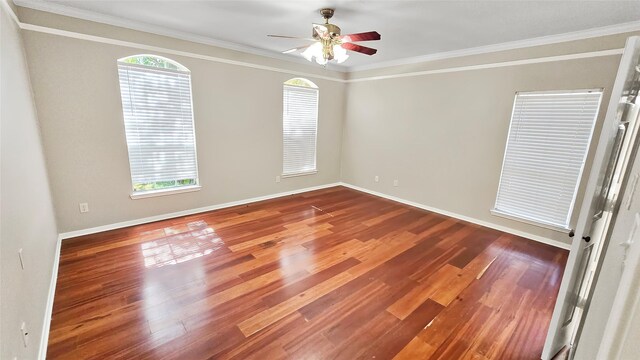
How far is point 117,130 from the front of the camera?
3.28 meters

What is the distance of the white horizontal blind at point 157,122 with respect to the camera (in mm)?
3328

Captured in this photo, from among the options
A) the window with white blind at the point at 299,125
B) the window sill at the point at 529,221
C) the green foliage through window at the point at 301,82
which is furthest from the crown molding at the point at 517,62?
the window sill at the point at 529,221

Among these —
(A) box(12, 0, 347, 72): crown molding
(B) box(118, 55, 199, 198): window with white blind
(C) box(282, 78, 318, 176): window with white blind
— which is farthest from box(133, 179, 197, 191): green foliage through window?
(A) box(12, 0, 347, 72): crown molding

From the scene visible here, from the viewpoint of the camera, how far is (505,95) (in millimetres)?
3592

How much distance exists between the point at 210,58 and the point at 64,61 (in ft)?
5.37

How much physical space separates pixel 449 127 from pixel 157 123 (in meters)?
4.43

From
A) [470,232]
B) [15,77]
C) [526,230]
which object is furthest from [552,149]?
[15,77]

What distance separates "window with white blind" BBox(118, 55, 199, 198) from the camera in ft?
10.9

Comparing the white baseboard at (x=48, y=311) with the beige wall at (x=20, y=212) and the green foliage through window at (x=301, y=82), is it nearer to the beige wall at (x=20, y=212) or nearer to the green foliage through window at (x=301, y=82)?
the beige wall at (x=20, y=212)

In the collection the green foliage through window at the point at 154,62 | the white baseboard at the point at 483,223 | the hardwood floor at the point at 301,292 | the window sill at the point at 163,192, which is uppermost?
the green foliage through window at the point at 154,62

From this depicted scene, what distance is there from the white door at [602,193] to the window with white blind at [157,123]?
429cm

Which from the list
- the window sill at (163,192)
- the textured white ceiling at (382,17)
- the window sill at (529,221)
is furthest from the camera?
the window sill at (163,192)

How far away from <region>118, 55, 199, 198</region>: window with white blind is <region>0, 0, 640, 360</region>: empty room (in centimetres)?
3

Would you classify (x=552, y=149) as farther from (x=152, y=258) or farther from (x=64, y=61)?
(x=64, y=61)
